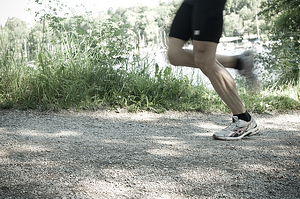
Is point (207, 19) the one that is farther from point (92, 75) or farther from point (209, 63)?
point (92, 75)

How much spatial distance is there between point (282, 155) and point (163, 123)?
66.1 inches

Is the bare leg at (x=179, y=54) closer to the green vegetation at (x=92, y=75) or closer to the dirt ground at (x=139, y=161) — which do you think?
the dirt ground at (x=139, y=161)

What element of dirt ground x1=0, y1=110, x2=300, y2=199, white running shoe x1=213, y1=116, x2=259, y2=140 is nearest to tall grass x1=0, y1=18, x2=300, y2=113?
dirt ground x1=0, y1=110, x2=300, y2=199

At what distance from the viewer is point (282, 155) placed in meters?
2.32

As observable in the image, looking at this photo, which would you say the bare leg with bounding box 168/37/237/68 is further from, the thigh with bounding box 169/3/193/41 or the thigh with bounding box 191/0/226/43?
the thigh with bounding box 191/0/226/43

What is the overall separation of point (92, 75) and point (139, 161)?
2.64m

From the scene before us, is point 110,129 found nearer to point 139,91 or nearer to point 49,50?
point 139,91

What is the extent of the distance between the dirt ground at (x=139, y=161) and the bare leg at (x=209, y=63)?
1.52 feet

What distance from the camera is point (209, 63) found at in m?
2.56

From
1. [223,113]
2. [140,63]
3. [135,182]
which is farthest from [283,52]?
[135,182]

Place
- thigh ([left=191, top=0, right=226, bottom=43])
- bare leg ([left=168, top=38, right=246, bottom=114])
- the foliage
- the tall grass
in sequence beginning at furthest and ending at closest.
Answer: the foliage < the tall grass < bare leg ([left=168, top=38, right=246, bottom=114]) < thigh ([left=191, top=0, right=226, bottom=43])

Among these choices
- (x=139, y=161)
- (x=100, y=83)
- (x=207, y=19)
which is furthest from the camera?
(x=100, y=83)

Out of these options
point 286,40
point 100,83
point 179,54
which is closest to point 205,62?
point 179,54

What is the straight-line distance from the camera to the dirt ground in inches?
63.8
